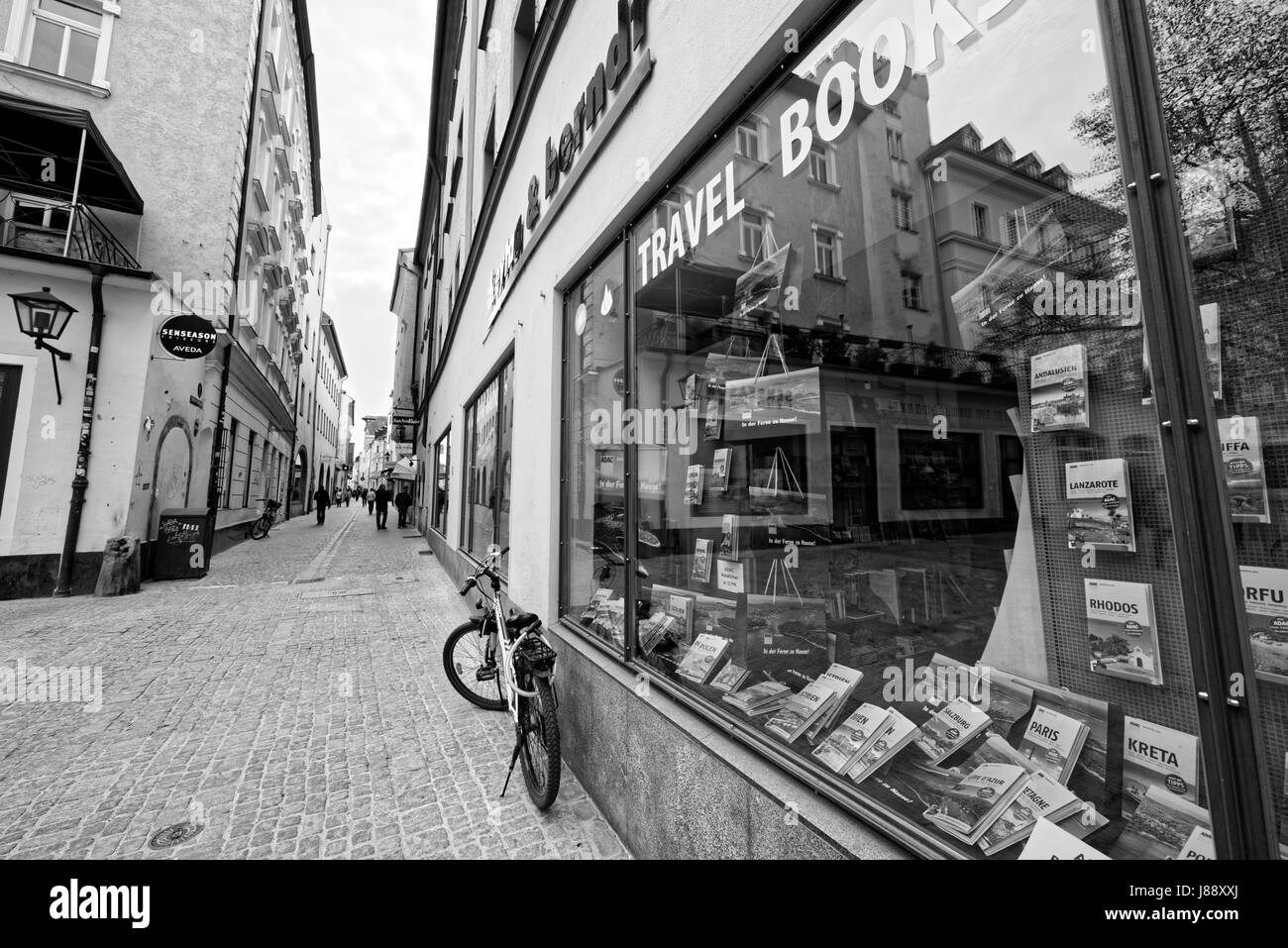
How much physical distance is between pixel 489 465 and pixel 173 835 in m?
5.68

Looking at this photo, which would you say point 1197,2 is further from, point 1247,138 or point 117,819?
point 117,819

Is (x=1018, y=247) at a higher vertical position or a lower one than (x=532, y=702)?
higher

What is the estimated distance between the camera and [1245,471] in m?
1.15

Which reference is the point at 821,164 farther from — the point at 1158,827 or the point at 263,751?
the point at 263,751

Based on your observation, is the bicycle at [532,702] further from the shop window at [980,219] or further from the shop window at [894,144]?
the shop window at [894,144]

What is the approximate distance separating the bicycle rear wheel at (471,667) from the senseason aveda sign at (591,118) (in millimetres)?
3736

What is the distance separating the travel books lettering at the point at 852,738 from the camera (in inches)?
76.4

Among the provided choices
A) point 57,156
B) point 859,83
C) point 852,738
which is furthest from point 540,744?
point 57,156

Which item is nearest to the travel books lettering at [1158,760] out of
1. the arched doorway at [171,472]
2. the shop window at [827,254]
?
the shop window at [827,254]

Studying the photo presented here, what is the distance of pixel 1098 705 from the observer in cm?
156
